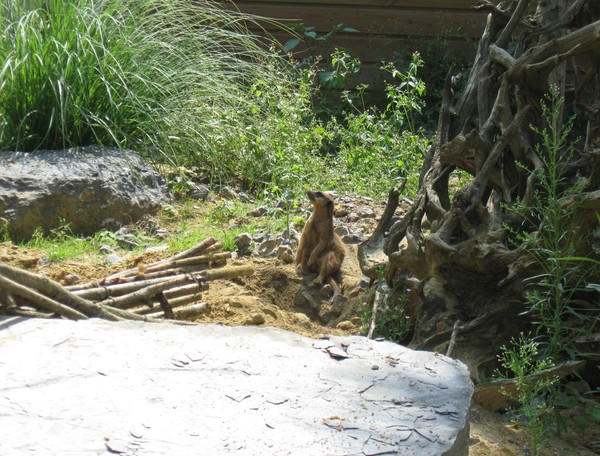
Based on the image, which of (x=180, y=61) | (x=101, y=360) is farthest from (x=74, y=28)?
(x=101, y=360)

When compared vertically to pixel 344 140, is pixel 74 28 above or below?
above

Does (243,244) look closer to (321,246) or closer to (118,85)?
(321,246)

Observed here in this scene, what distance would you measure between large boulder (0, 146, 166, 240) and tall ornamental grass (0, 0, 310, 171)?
214mm

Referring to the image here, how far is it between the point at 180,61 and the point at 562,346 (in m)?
5.49

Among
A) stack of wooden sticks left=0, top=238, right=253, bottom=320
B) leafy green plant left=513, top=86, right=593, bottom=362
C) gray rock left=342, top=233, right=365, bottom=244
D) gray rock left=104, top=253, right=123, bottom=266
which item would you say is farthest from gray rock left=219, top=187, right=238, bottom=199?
leafy green plant left=513, top=86, right=593, bottom=362

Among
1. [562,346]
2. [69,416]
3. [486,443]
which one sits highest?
A: [69,416]

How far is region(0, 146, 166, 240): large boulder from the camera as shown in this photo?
631 centimetres

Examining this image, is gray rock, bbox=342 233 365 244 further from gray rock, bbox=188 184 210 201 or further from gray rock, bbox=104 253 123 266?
gray rock, bbox=104 253 123 266

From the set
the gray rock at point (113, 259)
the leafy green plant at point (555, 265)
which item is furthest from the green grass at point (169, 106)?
the leafy green plant at point (555, 265)

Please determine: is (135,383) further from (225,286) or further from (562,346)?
(225,286)

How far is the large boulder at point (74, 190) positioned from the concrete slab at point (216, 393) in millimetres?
3307

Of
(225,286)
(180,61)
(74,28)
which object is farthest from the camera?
(180,61)

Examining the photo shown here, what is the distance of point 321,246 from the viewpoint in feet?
19.4

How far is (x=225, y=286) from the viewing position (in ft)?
17.4
